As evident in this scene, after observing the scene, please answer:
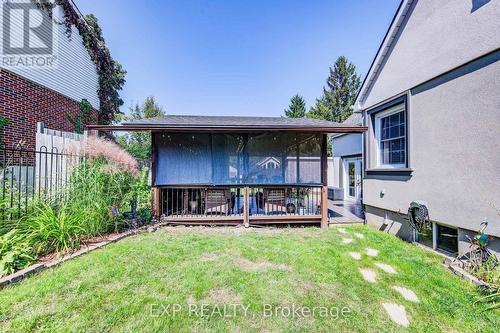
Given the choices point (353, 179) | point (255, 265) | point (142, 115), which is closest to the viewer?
point (255, 265)

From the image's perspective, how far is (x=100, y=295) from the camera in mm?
2617

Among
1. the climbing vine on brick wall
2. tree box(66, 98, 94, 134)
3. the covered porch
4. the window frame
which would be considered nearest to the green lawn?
the covered porch

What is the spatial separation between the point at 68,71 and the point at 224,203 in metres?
10.5

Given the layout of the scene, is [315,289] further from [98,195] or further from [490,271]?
[98,195]

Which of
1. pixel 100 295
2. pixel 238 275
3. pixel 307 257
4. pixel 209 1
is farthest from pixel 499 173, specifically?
pixel 209 1

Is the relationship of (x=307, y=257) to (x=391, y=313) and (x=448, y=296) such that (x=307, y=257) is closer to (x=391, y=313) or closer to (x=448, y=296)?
(x=391, y=313)

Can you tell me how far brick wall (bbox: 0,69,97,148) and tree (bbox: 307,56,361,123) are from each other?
26228 millimetres

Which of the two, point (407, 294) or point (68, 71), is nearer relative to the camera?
point (407, 294)

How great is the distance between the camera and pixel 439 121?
4230 mm

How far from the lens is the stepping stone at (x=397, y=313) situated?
2366 millimetres

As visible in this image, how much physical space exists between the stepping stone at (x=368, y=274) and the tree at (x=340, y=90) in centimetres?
2719

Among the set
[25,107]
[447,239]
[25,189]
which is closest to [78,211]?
[25,189]

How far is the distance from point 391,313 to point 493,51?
14.1 ft

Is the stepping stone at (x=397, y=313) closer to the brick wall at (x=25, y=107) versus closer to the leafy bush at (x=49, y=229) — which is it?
the leafy bush at (x=49, y=229)
